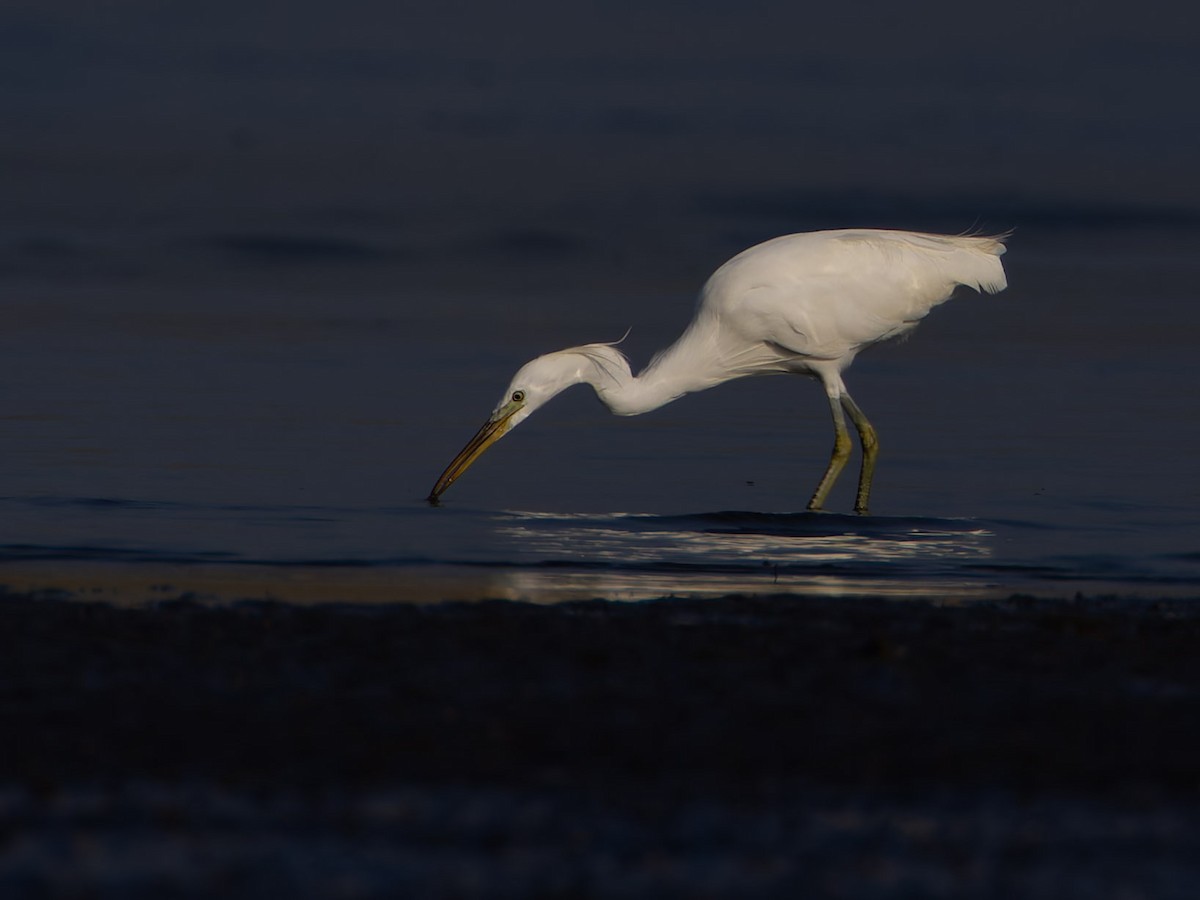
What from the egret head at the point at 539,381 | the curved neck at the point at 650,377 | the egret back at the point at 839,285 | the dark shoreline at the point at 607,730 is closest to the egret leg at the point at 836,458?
the egret back at the point at 839,285

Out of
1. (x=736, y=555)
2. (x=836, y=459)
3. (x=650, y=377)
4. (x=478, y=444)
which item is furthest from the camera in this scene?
(x=650, y=377)

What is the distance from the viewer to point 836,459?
45.5 feet

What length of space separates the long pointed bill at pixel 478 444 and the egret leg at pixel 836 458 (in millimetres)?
2146

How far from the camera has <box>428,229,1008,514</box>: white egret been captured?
1361 centimetres

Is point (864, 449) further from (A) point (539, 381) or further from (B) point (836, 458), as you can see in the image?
(A) point (539, 381)

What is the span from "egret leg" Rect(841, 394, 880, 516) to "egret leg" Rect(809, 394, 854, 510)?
5 cm

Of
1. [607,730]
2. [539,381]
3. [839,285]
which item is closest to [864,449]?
[839,285]

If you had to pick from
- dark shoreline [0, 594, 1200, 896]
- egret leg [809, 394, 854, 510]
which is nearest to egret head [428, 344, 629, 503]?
egret leg [809, 394, 854, 510]

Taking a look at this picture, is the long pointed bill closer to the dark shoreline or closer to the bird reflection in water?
the bird reflection in water

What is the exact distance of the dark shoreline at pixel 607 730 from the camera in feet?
14.0

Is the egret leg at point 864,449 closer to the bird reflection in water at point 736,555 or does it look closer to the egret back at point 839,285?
the egret back at point 839,285

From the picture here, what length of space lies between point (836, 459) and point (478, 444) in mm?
2492

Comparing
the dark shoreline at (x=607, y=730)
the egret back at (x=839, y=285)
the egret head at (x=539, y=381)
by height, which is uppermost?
the egret back at (x=839, y=285)

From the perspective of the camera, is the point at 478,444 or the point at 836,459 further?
the point at 836,459
